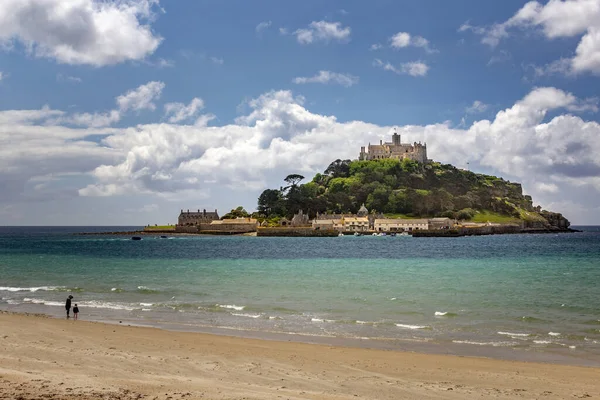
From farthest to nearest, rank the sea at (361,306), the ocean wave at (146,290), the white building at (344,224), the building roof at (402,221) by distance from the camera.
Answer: the building roof at (402,221)
the white building at (344,224)
the ocean wave at (146,290)
the sea at (361,306)

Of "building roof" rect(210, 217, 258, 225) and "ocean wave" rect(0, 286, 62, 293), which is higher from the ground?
"building roof" rect(210, 217, 258, 225)

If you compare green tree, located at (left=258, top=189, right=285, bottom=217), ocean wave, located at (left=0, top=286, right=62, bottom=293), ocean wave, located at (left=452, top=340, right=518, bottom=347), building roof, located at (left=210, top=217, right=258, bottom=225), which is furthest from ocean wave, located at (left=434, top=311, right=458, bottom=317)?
green tree, located at (left=258, top=189, right=285, bottom=217)

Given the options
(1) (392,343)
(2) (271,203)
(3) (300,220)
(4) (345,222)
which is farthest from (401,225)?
(1) (392,343)

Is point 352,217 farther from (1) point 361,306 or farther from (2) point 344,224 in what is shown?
(1) point 361,306

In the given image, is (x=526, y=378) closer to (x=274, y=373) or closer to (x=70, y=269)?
(x=274, y=373)

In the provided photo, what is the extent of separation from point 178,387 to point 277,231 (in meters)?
152

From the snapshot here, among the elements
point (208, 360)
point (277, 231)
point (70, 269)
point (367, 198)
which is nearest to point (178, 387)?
point (208, 360)

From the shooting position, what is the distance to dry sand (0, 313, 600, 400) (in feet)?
33.6

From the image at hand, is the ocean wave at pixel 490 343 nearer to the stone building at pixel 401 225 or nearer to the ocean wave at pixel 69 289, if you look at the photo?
the ocean wave at pixel 69 289

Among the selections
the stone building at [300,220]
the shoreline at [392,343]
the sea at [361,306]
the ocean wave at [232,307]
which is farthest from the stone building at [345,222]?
the shoreline at [392,343]

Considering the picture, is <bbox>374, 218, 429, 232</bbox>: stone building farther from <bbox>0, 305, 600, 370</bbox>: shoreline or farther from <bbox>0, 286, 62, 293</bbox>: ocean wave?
<bbox>0, 305, 600, 370</bbox>: shoreline

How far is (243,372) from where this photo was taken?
1255 cm

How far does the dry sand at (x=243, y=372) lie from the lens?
10.2 metres

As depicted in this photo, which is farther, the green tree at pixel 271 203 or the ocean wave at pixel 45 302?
the green tree at pixel 271 203
